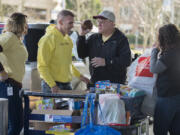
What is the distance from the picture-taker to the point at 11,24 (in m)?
4.09

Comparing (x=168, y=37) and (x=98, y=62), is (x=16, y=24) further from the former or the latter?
(x=168, y=37)

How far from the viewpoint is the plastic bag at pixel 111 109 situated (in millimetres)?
3268

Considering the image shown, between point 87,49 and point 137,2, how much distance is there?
20075 mm

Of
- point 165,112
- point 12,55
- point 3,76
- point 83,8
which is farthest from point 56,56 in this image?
point 83,8

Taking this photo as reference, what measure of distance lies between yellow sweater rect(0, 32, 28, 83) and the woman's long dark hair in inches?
70.4

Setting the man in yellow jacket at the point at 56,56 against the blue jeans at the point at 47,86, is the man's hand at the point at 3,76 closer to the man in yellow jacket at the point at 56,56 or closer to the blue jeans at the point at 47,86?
the man in yellow jacket at the point at 56,56

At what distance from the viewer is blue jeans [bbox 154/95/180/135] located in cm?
378

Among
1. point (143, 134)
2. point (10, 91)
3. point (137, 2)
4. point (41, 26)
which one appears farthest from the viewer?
point (137, 2)

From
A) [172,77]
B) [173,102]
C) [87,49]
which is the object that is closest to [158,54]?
[172,77]

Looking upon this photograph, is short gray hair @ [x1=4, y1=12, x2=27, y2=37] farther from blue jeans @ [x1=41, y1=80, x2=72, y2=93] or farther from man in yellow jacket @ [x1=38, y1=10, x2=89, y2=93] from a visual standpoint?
blue jeans @ [x1=41, y1=80, x2=72, y2=93]

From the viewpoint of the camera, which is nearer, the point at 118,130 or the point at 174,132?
the point at 118,130

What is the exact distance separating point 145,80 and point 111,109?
2.46 ft

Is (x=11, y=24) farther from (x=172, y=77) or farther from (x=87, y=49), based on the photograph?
(x=172, y=77)

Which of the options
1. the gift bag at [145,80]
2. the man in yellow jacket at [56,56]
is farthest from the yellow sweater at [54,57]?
the gift bag at [145,80]
